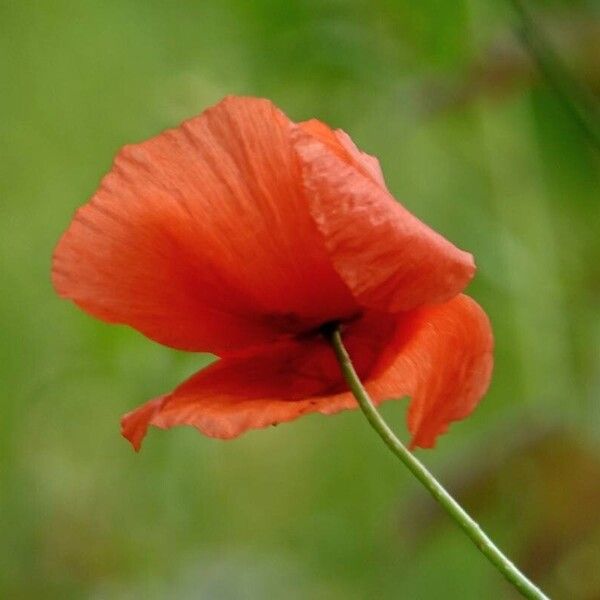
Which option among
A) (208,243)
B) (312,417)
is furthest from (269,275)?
(312,417)

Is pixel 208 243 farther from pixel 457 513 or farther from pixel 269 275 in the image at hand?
pixel 457 513

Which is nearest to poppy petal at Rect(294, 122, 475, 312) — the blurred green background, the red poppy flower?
the red poppy flower

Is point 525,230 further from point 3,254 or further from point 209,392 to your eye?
point 209,392

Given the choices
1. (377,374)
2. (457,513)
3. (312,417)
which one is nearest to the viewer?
(457,513)

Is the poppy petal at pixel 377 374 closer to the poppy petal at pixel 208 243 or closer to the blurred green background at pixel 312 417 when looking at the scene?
the poppy petal at pixel 208 243

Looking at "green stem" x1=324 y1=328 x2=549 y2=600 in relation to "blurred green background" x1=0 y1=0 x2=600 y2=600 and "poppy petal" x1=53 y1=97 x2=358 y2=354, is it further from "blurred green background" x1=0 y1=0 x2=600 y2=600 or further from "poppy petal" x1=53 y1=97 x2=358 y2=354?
"blurred green background" x1=0 y1=0 x2=600 y2=600

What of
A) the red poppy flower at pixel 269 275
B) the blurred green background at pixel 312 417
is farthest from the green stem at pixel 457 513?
the blurred green background at pixel 312 417

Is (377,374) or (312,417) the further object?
(312,417)
